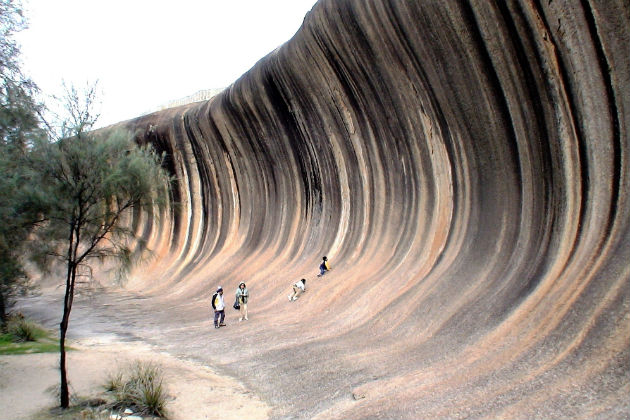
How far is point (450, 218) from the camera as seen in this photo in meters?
10.5

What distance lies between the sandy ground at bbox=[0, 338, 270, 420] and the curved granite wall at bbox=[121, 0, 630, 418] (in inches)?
18.6

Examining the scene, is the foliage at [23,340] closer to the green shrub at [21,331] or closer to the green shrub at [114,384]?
the green shrub at [21,331]

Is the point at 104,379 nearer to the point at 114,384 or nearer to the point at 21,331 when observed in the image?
the point at 114,384

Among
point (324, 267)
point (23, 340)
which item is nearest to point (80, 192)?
point (23, 340)

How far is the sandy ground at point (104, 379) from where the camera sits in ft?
22.7

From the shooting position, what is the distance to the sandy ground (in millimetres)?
6906

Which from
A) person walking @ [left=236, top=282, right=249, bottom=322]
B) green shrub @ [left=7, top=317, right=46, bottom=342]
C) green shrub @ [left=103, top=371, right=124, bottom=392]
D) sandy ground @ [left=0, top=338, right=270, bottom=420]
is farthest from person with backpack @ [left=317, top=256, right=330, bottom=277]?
green shrub @ [left=103, top=371, right=124, bottom=392]

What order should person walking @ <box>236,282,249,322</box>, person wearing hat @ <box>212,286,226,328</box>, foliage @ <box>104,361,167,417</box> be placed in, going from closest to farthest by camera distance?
1. foliage @ <box>104,361,167,417</box>
2. person wearing hat @ <box>212,286,226,328</box>
3. person walking @ <box>236,282,249,322</box>

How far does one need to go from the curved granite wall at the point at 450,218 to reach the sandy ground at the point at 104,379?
473 millimetres

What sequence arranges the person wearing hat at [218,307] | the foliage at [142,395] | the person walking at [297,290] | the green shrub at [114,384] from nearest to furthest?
1. the foliage at [142,395]
2. the green shrub at [114,384]
3. the person wearing hat at [218,307]
4. the person walking at [297,290]

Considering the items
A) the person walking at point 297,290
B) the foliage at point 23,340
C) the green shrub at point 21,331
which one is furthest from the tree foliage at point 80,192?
the person walking at point 297,290

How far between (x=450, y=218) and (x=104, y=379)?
21.4 ft

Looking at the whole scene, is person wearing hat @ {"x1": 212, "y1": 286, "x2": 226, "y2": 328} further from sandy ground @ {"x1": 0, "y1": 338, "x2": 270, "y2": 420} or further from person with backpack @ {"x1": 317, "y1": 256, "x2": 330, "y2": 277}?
person with backpack @ {"x1": 317, "y1": 256, "x2": 330, "y2": 277}

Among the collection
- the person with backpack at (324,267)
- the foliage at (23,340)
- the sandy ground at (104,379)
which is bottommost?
the sandy ground at (104,379)
